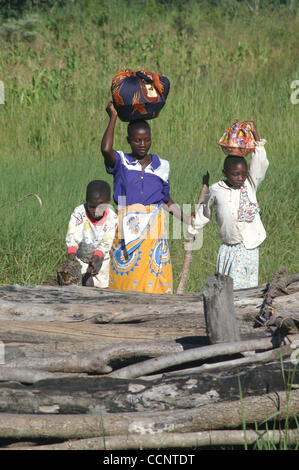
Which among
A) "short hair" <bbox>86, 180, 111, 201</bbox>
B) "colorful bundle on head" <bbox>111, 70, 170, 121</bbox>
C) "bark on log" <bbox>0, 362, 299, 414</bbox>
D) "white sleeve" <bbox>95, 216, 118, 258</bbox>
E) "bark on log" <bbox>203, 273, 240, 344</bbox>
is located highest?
"colorful bundle on head" <bbox>111, 70, 170, 121</bbox>

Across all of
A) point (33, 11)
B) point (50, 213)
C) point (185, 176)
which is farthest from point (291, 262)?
point (33, 11)

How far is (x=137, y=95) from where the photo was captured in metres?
4.07

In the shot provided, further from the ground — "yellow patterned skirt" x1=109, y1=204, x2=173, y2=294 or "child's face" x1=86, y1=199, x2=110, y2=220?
"child's face" x1=86, y1=199, x2=110, y2=220

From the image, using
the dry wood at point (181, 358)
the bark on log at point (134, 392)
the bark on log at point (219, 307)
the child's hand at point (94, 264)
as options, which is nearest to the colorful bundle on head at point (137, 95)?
the child's hand at point (94, 264)

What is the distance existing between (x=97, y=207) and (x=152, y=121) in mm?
5116

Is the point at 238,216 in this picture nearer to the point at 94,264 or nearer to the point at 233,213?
the point at 233,213

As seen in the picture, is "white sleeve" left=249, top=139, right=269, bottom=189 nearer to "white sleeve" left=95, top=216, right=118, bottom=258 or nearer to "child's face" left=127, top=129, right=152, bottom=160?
"child's face" left=127, top=129, right=152, bottom=160

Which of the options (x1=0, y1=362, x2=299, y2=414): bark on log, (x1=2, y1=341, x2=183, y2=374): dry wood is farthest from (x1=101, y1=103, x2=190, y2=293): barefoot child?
(x1=0, y1=362, x2=299, y2=414): bark on log

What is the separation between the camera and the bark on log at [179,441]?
7.61 feet

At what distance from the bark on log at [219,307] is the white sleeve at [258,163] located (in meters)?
1.70

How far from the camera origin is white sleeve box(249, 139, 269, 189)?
4.20 meters

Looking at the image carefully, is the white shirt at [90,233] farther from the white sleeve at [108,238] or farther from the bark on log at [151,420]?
the bark on log at [151,420]

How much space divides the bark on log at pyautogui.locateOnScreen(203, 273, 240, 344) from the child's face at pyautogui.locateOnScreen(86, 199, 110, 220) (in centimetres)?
167

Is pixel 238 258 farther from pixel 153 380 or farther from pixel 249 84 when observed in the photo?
pixel 249 84
